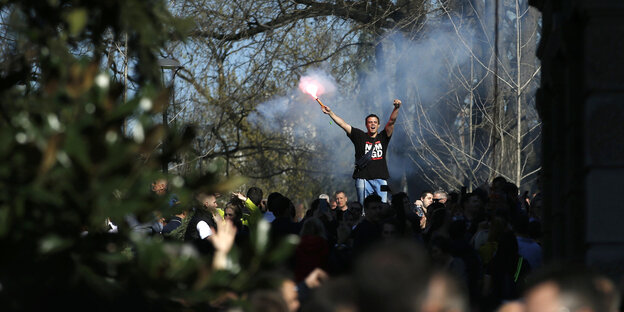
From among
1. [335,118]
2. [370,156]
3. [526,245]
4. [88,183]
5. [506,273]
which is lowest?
[506,273]

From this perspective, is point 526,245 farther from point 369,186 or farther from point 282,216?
point 369,186

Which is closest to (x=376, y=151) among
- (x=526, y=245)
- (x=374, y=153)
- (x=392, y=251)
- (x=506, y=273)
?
(x=374, y=153)

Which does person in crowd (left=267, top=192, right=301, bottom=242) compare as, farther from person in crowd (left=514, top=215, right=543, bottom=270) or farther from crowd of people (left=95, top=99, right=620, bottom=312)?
person in crowd (left=514, top=215, right=543, bottom=270)

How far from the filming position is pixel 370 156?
11.5m

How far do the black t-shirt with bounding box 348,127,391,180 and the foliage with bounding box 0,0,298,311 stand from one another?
8.37 metres

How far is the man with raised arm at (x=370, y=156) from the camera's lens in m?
11.5

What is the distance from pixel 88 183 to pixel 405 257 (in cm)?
97

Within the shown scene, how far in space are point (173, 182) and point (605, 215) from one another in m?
2.48

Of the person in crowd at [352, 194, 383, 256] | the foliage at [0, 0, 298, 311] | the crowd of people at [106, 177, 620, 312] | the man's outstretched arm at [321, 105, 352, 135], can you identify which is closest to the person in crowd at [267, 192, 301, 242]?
the crowd of people at [106, 177, 620, 312]

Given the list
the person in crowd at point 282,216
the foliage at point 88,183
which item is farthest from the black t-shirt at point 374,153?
the foliage at point 88,183

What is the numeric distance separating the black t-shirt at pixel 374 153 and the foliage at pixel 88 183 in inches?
329

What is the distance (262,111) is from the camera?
71.3ft

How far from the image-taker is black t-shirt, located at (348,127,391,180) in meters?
11.5

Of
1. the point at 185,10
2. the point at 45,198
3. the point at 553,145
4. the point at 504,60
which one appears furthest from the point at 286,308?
the point at 185,10
